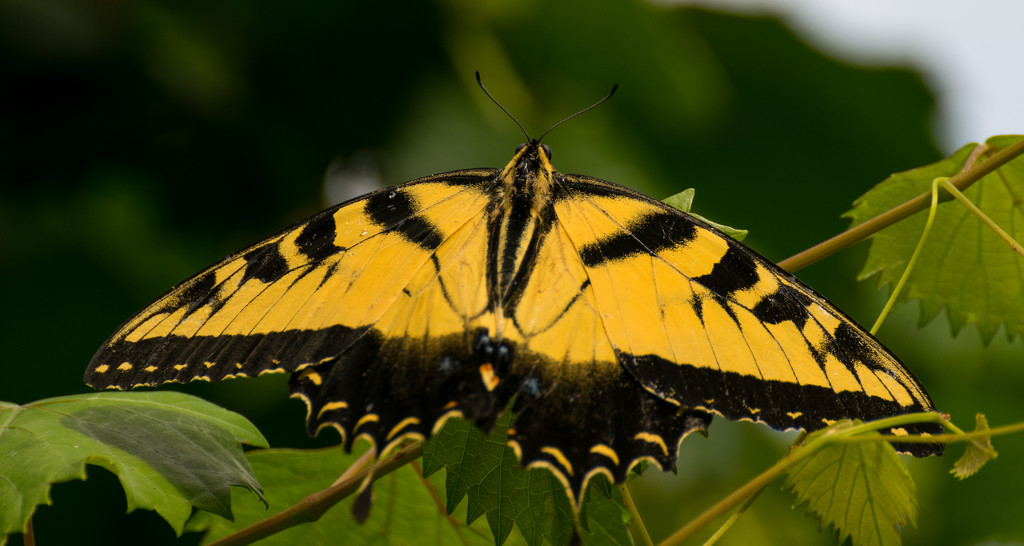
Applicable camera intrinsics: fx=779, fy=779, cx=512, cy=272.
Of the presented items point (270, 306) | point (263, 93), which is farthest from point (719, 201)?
point (270, 306)

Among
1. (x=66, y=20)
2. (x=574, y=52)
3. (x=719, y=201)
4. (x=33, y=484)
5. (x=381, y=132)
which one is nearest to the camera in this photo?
(x=33, y=484)

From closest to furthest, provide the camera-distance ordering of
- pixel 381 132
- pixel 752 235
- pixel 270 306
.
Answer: pixel 270 306, pixel 381 132, pixel 752 235

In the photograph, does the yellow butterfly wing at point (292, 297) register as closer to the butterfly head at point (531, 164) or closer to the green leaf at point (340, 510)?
the butterfly head at point (531, 164)

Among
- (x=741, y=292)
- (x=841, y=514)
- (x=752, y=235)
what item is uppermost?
(x=752, y=235)

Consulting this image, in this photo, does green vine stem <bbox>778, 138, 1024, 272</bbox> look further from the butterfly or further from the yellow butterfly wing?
the yellow butterfly wing

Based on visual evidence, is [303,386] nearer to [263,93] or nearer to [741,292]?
[741,292]

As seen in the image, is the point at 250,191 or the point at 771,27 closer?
the point at 250,191

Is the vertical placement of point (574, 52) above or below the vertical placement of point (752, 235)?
above

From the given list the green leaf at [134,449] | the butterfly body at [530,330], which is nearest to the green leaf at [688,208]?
the butterfly body at [530,330]

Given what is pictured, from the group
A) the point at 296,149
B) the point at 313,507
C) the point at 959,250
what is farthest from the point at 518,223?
the point at 296,149
